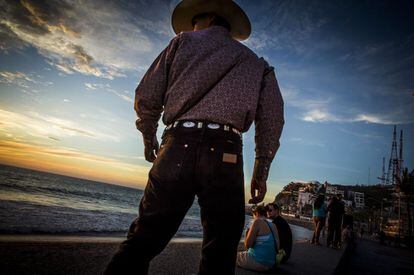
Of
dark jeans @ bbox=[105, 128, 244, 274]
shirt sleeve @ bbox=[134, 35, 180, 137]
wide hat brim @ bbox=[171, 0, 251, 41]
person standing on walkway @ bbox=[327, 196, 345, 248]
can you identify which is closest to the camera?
dark jeans @ bbox=[105, 128, 244, 274]

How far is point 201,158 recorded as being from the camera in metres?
1.47

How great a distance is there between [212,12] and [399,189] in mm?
28410

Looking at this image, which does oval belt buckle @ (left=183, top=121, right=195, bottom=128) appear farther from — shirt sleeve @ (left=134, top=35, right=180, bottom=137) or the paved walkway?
the paved walkway

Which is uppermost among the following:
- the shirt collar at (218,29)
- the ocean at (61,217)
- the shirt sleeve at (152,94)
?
the shirt collar at (218,29)

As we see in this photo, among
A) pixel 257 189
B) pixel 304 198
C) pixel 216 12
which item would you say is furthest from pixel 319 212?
pixel 304 198

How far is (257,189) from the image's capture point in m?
1.93

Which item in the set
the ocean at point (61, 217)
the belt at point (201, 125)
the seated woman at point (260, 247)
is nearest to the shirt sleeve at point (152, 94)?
the belt at point (201, 125)

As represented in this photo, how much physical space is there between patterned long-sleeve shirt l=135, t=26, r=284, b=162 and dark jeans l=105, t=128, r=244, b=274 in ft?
0.88

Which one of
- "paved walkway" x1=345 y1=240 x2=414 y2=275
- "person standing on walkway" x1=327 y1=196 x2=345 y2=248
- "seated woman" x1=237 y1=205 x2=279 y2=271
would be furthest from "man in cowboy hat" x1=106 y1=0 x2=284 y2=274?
"person standing on walkway" x1=327 y1=196 x2=345 y2=248

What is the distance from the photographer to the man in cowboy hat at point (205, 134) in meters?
1.45

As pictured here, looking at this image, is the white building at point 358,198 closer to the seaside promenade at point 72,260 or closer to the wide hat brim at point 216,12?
the seaside promenade at point 72,260

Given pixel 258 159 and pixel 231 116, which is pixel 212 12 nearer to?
pixel 231 116

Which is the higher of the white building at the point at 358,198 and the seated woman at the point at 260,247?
the white building at the point at 358,198

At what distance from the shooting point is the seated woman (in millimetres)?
3820
